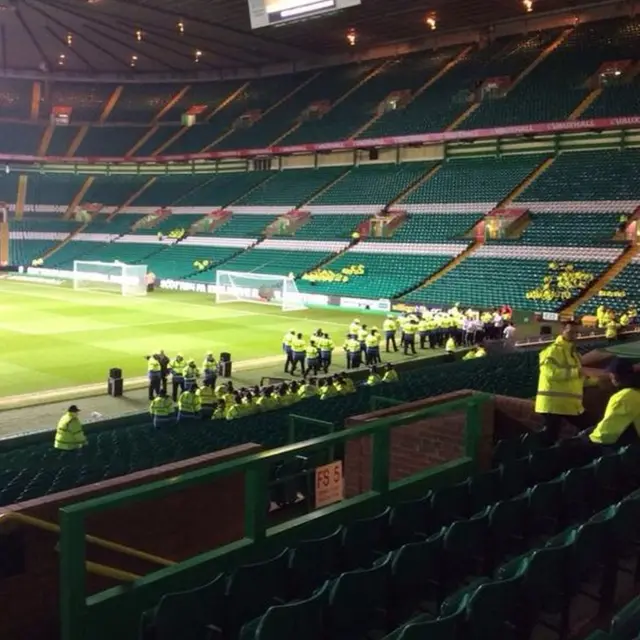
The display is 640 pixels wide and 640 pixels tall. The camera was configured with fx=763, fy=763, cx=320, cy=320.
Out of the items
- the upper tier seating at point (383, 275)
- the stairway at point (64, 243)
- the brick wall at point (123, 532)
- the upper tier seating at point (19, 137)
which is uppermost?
the upper tier seating at point (19, 137)

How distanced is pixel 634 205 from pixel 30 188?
50964 millimetres

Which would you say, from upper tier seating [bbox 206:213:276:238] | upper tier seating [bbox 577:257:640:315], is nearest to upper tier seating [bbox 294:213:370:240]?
upper tier seating [bbox 206:213:276:238]

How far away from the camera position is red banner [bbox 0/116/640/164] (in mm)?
38312

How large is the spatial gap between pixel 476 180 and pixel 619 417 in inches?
1556

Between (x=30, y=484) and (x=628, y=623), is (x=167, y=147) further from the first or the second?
(x=628, y=623)

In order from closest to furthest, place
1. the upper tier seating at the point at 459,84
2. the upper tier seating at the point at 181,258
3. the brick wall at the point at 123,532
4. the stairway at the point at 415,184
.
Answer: the brick wall at the point at 123,532
the stairway at the point at 415,184
the upper tier seating at the point at 459,84
the upper tier seating at the point at 181,258

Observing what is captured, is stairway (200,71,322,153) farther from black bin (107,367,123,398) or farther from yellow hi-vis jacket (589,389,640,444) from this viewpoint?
yellow hi-vis jacket (589,389,640,444)

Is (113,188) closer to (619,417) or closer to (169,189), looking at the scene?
(169,189)

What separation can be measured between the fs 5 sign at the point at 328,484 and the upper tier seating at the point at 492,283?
89.2ft

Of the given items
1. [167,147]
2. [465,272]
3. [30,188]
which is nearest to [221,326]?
[465,272]

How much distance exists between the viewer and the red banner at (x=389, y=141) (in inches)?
1508

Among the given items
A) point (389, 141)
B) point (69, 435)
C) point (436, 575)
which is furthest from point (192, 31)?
point (436, 575)

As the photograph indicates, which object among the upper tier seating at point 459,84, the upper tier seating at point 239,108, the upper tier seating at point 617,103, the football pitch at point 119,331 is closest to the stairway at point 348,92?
the upper tier seating at point 239,108

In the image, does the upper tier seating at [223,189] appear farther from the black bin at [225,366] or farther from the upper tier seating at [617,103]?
the black bin at [225,366]
